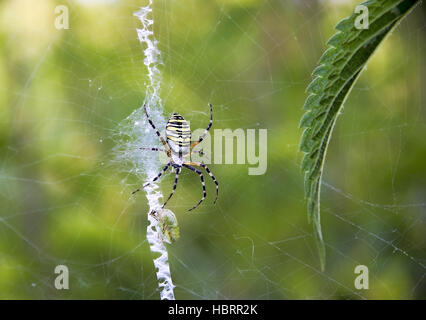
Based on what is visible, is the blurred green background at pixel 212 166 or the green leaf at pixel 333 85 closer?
the green leaf at pixel 333 85

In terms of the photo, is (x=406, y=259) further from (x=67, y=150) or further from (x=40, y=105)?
(x=40, y=105)

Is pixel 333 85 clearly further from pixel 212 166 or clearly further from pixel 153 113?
pixel 153 113

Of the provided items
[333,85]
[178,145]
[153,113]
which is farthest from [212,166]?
[333,85]

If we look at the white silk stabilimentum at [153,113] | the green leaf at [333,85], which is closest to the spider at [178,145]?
the white silk stabilimentum at [153,113]

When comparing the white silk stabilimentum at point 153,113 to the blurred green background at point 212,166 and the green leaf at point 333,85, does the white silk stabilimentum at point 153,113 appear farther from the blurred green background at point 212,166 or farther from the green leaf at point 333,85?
the green leaf at point 333,85

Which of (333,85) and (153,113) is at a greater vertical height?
(153,113)

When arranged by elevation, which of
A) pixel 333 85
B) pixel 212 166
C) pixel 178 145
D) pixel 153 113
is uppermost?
pixel 153 113
